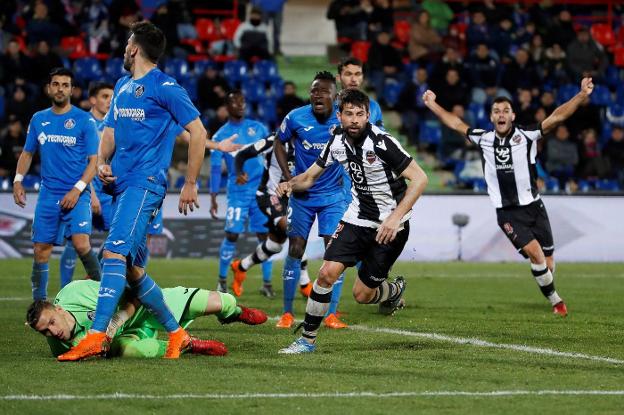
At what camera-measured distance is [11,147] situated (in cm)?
2194

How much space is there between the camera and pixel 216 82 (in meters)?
24.2

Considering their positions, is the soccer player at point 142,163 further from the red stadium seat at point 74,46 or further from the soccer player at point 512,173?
the red stadium seat at point 74,46

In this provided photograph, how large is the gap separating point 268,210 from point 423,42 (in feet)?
44.4

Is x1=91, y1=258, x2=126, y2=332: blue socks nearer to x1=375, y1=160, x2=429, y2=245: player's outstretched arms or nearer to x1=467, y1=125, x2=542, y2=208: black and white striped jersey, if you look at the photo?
x1=375, y1=160, x2=429, y2=245: player's outstretched arms

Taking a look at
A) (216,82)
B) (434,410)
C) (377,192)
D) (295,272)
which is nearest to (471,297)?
(295,272)

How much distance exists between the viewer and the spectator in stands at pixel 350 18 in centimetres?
2752

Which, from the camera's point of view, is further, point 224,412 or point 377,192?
point 377,192

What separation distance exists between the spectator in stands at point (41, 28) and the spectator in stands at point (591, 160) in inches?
450

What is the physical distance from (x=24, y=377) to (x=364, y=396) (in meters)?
2.27

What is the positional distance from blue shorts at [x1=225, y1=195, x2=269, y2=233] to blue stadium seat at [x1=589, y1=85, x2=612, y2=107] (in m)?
13.1

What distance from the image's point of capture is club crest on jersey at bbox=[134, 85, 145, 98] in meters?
8.60

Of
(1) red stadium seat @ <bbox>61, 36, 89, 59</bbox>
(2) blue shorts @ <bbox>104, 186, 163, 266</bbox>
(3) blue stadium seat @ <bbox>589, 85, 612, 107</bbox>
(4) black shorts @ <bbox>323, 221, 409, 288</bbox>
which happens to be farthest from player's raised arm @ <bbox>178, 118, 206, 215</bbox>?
(3) blue stadium seat @ <bbox>589, 85, 612, 107</bbox>

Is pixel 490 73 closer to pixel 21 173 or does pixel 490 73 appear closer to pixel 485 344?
pixel 21 173

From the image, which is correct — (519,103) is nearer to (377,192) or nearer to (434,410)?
(377,192)
